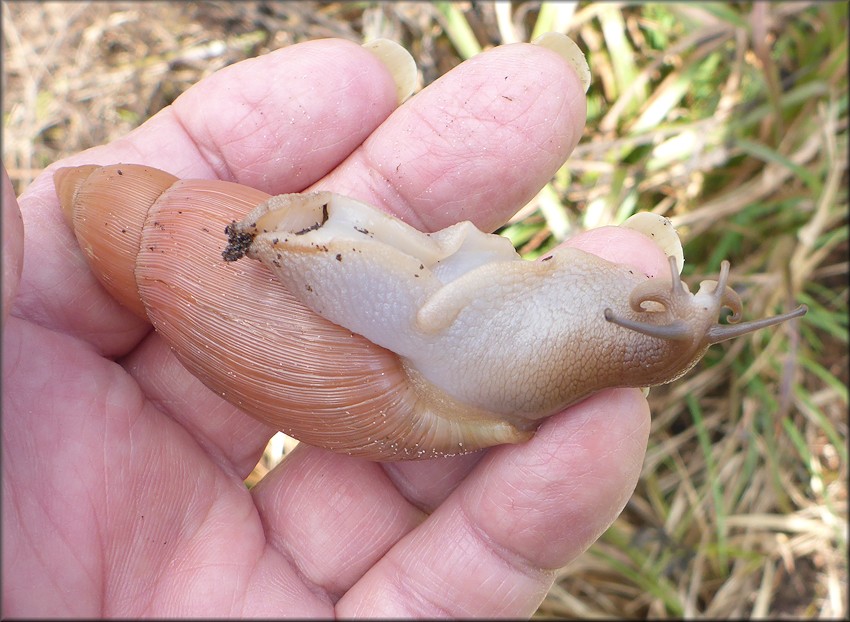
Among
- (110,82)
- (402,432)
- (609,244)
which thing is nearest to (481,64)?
(609,244)

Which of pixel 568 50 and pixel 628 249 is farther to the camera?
pixel 568 50

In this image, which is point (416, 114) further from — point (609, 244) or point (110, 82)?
point (110, 82)

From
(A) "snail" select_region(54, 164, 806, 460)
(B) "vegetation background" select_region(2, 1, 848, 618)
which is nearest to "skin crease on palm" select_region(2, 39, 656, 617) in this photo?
(A) "snail" select_region(54, 164, 806, 460)

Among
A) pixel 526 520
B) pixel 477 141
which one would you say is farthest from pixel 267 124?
pixel 526 520

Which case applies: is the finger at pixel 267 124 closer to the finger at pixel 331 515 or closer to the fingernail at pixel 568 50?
the fingernail at pixel 568 50

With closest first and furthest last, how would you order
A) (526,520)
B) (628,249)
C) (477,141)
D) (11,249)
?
1. (11,249)
2. (526,520)
3. (628,249)
4. (477,141)

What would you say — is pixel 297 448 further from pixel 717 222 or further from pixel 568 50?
pixel 717 222

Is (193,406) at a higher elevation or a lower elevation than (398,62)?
lower
